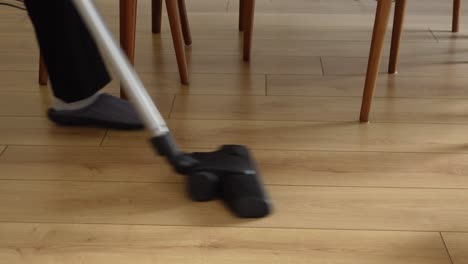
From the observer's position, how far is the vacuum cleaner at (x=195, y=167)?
3.81 ft

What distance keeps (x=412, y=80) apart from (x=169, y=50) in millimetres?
756

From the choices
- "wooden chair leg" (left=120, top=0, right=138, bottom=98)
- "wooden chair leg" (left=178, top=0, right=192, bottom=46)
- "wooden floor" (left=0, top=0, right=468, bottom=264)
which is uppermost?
"wooden chair leg" (left=120, top=0, right=138, bottom=98)

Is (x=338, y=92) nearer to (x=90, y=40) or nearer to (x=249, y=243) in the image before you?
(x=90, y=40)

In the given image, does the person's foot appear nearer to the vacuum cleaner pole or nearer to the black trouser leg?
the black trouser leg

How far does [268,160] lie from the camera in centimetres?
139

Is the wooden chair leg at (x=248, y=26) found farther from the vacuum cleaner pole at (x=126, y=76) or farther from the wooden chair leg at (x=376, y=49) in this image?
the vacuum cleaner pole at (x=126, y=76)

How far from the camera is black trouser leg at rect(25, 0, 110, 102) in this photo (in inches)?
56.8

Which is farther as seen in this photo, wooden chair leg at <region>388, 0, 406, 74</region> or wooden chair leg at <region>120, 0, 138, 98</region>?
wooden chair leg at <region>388, 0, 406, 74</region>

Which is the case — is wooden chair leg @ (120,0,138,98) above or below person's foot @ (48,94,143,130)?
above

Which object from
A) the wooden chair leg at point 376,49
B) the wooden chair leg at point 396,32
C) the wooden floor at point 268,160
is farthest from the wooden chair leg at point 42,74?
the wooden chair leg at point 396,32

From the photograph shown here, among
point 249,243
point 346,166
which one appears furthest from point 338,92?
point 249,243

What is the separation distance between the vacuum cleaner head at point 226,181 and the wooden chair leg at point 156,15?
1039mm

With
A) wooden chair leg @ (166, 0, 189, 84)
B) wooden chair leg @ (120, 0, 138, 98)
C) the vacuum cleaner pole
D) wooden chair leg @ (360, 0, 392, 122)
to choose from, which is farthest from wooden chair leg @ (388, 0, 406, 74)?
the vacuum cleaner pole

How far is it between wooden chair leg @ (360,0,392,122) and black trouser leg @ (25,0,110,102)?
2.02ft
